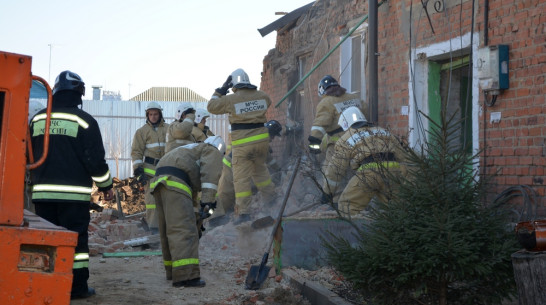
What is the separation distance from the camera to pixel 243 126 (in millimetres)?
10211

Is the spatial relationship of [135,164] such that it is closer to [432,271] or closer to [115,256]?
[115,256]

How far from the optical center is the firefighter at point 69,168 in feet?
20.0

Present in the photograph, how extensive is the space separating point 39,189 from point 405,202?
131 inches

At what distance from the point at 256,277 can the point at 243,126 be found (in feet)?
12.4

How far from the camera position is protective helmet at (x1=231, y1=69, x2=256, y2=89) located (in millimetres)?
10141

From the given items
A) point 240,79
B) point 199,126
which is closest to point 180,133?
point 240,79

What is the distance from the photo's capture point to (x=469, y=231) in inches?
174

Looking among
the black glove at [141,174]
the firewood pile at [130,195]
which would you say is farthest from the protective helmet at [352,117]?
the firewood pile at [130,195]

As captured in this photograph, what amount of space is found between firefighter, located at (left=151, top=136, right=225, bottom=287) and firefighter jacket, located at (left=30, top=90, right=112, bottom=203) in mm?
735

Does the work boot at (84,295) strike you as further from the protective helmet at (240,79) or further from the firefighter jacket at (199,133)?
the firefighter jacket at (199,133)

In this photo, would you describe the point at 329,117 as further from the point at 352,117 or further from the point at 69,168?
the point at 69,168

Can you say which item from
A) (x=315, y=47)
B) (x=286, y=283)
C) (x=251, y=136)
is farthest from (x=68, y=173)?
(x=315, y=47)

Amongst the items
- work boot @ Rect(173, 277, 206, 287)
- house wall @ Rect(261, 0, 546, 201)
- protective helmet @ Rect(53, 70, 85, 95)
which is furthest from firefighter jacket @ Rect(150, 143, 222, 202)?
protective helmet @ Rect(53, 70, 85, 95)

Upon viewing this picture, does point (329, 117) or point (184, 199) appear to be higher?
point (329, 117)
